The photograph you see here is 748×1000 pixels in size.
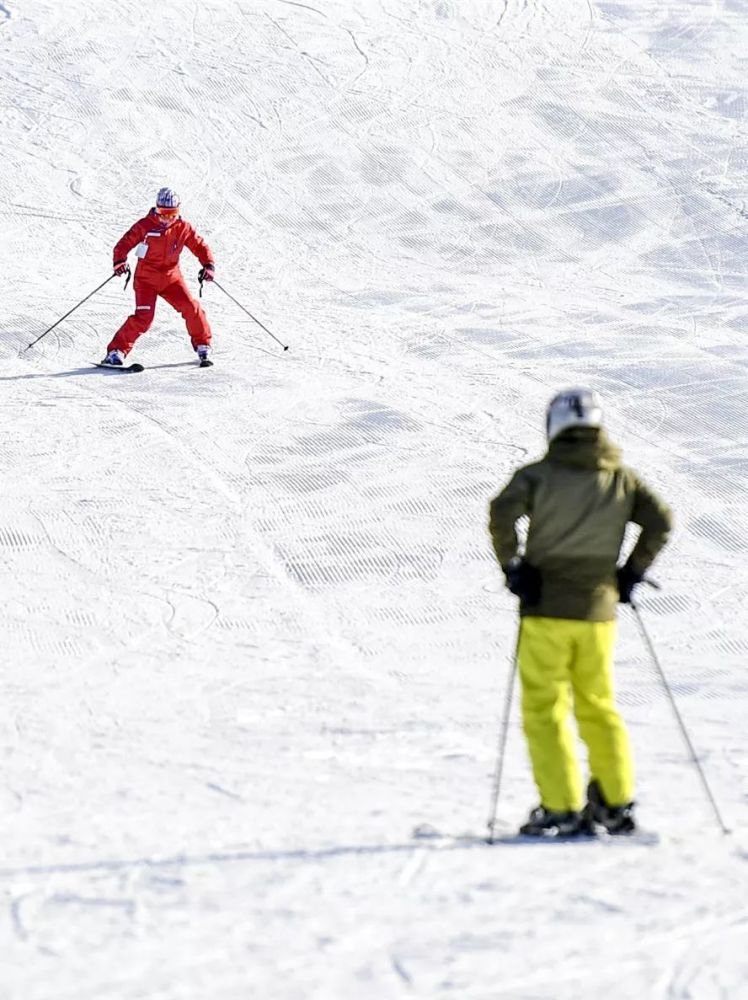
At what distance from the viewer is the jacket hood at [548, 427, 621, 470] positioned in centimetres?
484

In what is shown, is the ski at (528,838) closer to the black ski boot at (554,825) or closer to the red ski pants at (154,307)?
the black ski boot at (554,825)

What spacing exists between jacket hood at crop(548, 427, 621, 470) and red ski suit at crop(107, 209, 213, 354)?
7.75 metres

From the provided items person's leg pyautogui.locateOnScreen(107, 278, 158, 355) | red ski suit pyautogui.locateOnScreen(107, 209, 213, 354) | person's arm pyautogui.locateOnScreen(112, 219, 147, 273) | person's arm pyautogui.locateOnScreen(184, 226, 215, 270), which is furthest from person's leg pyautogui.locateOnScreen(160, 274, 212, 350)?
person's arm pyautogui.locateOnScreen(112, 219, 147, 273)

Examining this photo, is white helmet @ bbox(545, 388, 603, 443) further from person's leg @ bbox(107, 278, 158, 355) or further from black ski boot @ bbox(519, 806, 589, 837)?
person's leg @ bbox(107, 278, 158, 355)

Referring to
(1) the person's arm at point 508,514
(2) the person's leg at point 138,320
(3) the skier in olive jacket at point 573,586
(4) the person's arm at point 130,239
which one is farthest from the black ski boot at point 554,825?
(2) the person's leg at point 138,320

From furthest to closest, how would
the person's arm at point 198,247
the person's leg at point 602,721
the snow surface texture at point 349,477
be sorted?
1. the person's arm at point 198,247
2. the person's leg at point 602,721
3. the snow surface texture at point 349,477

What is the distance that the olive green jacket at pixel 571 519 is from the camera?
484cm

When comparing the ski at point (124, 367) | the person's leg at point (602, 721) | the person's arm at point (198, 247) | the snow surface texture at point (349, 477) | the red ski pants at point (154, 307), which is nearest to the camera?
the snow surface texture at point (349, 477)

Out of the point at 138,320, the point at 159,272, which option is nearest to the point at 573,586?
the point at 159,272

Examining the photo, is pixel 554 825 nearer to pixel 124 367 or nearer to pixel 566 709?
pixel 566 709

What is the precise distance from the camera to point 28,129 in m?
18.3

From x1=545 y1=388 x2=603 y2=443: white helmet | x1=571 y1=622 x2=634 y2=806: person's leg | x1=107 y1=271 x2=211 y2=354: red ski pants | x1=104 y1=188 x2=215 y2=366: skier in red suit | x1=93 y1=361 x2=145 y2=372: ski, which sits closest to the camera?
x1=545 y1=388 x2=603 y2=443: white helmet

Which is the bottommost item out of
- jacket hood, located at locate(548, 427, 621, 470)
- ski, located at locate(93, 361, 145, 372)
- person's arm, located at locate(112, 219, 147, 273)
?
ski, located at locate(93, 361, 145, 372)

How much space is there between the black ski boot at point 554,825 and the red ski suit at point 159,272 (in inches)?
314
